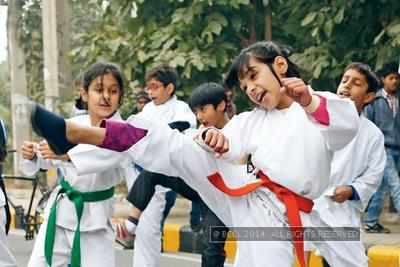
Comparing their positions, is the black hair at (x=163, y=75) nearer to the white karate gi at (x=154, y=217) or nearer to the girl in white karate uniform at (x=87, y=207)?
the white karate gi at (x=154, y=217)

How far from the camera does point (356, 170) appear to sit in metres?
4.93

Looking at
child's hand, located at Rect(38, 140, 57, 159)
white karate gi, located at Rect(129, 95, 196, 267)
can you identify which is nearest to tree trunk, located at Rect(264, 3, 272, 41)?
white karate gi, located at Rect(129, 95, 196, 267)

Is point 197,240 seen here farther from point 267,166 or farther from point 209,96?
point 267,166

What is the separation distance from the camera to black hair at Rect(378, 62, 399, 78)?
8.41 metres

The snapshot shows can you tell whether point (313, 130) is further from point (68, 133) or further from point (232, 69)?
point (68, 133)

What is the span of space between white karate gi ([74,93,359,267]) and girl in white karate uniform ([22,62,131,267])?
97 cm

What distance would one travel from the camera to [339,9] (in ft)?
28.1

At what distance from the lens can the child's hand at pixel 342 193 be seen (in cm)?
470

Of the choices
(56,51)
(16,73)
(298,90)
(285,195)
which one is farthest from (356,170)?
(16,73)

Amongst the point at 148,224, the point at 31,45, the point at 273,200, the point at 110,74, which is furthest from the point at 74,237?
the point at 31,45

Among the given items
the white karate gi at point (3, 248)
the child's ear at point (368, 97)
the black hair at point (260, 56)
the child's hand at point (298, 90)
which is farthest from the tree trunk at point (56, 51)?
the child's hand at point (298, 90)

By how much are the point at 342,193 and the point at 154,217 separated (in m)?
2.54

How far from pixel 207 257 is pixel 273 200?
7.28ft

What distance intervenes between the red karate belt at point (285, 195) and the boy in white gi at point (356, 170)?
2.14ft
